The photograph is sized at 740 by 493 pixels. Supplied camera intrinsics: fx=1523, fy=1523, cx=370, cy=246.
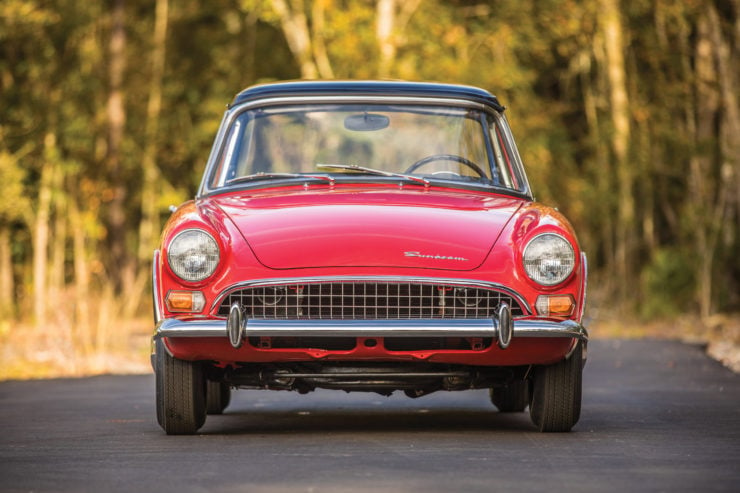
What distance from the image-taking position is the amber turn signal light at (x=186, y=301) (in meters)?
7.24

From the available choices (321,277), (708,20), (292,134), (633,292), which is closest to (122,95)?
(633,292)

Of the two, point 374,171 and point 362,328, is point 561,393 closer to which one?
point 362,328

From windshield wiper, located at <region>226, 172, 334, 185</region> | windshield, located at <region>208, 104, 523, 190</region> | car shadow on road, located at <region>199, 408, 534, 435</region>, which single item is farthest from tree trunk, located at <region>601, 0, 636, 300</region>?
windshield wiper, located at <region>226, 172, 334, 185</region>

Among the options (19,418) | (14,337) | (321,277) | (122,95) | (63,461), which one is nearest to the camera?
(63,461)

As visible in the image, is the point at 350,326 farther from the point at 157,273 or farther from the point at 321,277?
the point at 157,273

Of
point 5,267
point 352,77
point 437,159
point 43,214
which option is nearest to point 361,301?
point 437,159

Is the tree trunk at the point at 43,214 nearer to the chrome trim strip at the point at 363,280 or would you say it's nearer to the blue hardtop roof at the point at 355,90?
the blue hardtop roof at the point at 355,90

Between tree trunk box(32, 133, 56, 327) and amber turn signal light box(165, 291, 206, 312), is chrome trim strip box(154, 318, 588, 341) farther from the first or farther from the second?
tree trunk box(32, 133, 56, 327)

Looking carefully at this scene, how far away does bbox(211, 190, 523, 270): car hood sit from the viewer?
7164 millimetres

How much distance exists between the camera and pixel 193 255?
7.29 meters

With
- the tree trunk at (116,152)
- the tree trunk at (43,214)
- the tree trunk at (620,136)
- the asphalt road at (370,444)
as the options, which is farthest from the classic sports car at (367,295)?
the tree trunk at (116,152)

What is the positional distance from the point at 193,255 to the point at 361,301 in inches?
33.5

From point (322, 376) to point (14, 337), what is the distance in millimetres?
12658

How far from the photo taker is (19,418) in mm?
8859
